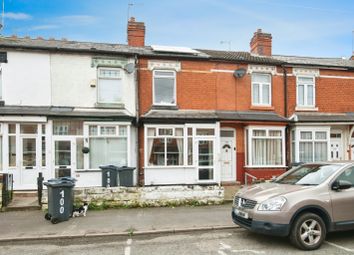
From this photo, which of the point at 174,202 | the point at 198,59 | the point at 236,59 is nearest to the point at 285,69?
the point at 236,59

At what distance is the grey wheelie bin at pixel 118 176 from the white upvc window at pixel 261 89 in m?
7.59

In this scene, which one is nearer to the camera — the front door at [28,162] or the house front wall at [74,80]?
the front door at [28,162]

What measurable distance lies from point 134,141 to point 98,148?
1598mm

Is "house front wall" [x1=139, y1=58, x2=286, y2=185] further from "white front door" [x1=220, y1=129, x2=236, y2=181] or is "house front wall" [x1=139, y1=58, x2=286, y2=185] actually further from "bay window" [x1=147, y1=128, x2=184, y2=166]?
"bay window" [x1=147, y1=128, x2=184, y2=166]

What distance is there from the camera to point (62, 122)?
45.2ft

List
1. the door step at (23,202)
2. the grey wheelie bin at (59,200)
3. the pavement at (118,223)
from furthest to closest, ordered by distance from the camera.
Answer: the door step at (23,202)
the grey wheelie bin at (59,200)
the pavement at (118,223)

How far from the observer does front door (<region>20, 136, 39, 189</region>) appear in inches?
521

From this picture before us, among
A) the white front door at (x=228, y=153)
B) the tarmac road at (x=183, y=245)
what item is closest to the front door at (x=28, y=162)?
the tarmac road at (x=183, y=245)

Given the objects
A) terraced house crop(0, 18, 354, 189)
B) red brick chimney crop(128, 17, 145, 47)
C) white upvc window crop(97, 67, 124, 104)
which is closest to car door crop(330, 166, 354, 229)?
terraced house crop(0, 18, 354, 189)

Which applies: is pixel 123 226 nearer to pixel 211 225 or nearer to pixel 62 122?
pixel 211 225

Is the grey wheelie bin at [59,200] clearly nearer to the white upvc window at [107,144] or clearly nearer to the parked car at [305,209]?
the parked car at [305,209]

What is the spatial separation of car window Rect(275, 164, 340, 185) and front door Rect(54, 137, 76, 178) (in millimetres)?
9173

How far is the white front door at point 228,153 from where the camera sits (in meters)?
15.7

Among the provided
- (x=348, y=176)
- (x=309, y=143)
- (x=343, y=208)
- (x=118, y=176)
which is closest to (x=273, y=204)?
(x=343, y=208)
